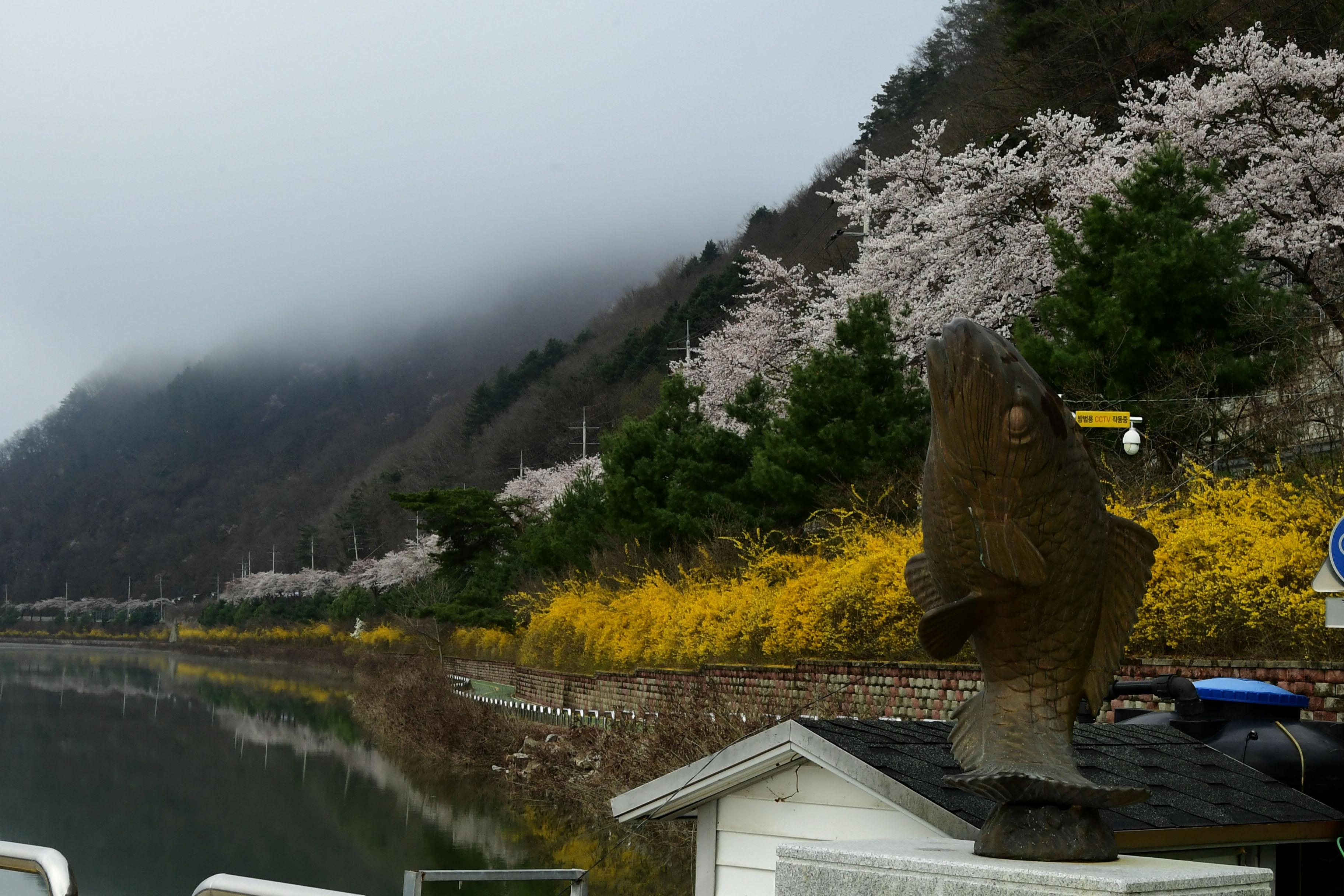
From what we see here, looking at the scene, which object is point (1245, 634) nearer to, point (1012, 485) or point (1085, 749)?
point (1085, 749)

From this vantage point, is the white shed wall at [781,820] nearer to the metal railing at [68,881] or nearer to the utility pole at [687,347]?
the metal railing at [68,881]

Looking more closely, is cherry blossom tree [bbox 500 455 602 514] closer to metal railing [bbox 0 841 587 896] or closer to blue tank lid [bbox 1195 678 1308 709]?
blue tank lid [bbox 1195 678 1308 709]

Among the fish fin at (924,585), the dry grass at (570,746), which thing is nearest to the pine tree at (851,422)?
the dry grass at (570,746)

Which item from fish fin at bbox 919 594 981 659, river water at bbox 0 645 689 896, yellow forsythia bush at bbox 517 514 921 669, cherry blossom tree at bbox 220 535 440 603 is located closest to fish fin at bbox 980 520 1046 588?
fish fin at bbox 919 594 981 659

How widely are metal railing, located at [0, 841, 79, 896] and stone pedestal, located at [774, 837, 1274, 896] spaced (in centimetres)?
188

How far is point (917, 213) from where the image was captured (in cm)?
2919

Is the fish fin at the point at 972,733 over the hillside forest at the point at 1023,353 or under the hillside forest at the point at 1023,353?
under

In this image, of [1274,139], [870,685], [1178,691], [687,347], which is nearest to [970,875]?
[1178,691]

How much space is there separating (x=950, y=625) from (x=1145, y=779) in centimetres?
217

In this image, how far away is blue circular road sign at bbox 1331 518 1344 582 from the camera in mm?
6664

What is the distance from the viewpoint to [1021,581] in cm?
372

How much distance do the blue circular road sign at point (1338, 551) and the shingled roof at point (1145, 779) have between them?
128 cm

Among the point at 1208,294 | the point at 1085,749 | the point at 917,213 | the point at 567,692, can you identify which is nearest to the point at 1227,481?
the point at 1208,294

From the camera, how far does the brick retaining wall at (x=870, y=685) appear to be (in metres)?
10.3
